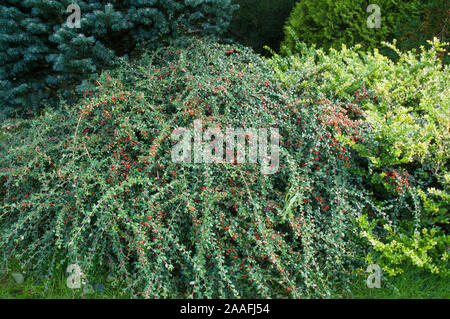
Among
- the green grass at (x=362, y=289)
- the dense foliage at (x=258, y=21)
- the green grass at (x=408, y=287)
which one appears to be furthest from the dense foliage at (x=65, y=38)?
the green grass at (x=408, y=287)

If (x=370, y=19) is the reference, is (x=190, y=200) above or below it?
below

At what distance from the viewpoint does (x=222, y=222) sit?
6.91 feet

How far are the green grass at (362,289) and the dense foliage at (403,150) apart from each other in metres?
0.08

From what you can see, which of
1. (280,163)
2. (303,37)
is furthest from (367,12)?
(280,163)

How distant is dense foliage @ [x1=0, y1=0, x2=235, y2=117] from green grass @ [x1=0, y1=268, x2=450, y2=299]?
5.36ft

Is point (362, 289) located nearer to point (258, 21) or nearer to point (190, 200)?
point (190, 200)

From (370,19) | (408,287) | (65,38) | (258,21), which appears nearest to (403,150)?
(408,287)

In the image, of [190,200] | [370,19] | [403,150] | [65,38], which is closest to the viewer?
[190,200]

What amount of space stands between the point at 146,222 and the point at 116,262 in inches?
16.0

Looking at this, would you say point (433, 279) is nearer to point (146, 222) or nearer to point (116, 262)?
point (146, 222)

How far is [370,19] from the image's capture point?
3656mm

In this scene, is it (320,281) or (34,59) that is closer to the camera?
(320,281)

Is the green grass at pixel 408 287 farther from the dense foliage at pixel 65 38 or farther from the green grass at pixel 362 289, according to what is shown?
the dense foliage at pixel 65 38

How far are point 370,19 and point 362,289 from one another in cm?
274
